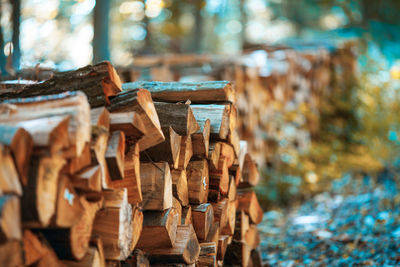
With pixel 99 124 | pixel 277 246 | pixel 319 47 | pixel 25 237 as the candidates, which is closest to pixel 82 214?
pixel 25 237

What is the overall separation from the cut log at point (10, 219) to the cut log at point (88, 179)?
271 millimetres

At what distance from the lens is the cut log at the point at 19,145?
51.9 inches

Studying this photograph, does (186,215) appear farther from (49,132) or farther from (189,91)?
(49,132)

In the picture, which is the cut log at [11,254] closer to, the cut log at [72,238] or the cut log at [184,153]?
the cut log at [72,238]

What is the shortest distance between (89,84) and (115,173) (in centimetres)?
42

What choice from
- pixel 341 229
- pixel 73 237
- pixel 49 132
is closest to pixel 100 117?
pixel 49 132

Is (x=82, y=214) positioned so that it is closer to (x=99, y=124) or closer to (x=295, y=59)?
(x=99, y=124)

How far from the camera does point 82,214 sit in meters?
1.59

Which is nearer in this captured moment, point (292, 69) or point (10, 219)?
point (10, 219)

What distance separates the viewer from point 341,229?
4.41 meters

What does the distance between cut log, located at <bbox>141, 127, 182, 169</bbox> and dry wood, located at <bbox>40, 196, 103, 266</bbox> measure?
525 millimetres

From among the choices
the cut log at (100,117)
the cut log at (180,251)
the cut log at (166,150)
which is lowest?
the cut log at (180,251)

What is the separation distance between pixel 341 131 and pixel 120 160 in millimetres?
7399

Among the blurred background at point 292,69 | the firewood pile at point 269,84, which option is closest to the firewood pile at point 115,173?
→ the blurred background at point 292,69
